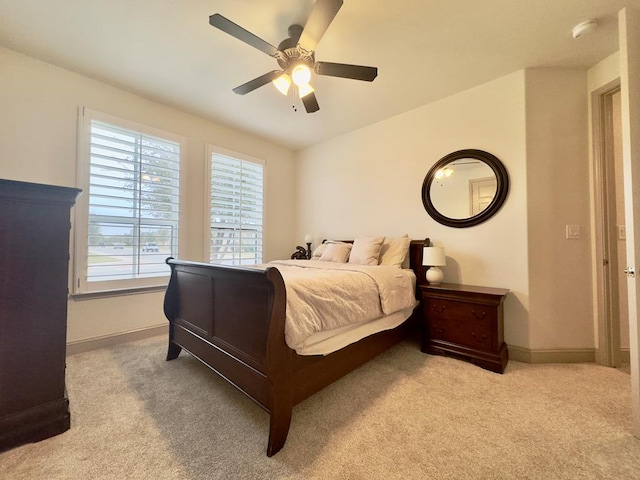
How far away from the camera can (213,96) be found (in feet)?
9.89

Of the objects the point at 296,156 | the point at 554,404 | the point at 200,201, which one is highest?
the point at 296,156

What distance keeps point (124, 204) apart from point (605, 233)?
15.6 ft

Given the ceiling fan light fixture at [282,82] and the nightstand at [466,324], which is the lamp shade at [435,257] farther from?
the ceiling fan light fixture at [282,82]

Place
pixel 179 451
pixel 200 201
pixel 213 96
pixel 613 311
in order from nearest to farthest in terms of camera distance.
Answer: pixel 179 451, pixel 613 311, pixel 213 96, pixel 200 201

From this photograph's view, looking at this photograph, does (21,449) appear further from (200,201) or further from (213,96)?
(213,96)

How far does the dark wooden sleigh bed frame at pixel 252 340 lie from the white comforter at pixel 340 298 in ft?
0.40

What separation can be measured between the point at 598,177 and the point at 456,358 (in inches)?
83.6

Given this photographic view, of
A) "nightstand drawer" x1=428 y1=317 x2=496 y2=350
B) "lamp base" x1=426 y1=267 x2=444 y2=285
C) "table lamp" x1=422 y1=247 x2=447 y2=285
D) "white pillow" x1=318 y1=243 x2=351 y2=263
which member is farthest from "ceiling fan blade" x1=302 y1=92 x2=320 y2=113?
"nightstand drawer" x1=428 y1=317 x2=496 y2=350

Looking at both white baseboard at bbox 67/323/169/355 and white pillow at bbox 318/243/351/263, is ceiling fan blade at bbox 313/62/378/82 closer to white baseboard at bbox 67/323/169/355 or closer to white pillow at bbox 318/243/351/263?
white pillow at bbox 318/243/351/263

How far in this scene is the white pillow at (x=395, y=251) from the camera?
9.96 feet

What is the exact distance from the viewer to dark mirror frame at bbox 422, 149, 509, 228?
2.64 m

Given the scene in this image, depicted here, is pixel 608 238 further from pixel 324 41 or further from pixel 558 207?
pixel 324 41

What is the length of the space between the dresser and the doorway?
412cm

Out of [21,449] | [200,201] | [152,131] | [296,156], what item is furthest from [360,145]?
[21,449]
